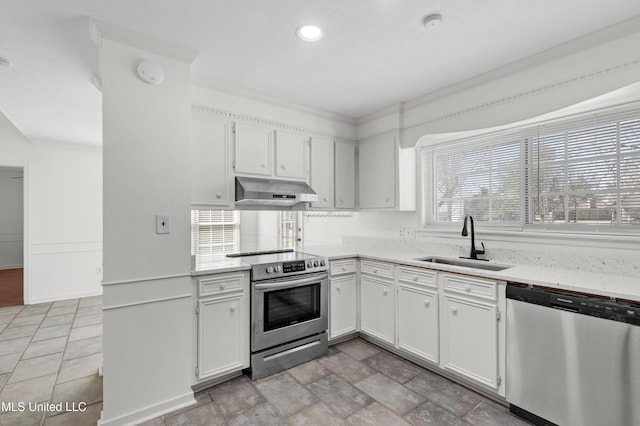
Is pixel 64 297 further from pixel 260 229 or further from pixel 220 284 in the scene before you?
pixel 220 284

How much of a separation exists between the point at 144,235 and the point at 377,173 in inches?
95.9

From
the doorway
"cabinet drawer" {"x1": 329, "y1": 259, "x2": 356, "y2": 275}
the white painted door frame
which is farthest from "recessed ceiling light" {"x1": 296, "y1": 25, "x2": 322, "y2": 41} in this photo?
the doorway

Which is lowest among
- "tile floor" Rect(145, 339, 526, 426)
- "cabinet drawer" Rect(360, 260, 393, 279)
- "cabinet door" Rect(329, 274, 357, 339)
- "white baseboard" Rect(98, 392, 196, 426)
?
"tile floor" Rect(145, 339, 526, 426)

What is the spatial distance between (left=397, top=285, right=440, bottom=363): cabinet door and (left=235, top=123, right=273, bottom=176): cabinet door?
5.68 feet

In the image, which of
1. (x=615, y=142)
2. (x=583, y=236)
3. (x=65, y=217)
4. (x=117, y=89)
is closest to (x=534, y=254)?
(x=583, y=236)

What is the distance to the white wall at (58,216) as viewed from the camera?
15.5 feet

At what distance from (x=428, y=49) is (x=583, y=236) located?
175 centimetres

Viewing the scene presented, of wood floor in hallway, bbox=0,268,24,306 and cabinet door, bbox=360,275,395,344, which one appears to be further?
wood floor in hallway, bbox=0,268,24,306

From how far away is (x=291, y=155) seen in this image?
3.26m

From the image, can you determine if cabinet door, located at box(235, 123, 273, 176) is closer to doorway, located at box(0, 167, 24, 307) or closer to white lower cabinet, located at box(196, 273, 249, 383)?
white lower cabinet, located at box(196, 273, 249, 383)

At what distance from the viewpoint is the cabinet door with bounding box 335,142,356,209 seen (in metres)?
3.67

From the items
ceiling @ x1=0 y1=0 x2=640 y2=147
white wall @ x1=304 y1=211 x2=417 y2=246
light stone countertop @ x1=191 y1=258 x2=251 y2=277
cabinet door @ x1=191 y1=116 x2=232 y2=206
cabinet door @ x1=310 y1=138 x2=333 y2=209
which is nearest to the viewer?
ceiling @ x1=0 y1=0 x2=640 y2=147

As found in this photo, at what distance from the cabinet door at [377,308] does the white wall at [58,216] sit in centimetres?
465

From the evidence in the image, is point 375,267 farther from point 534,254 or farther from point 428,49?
point 428,49
